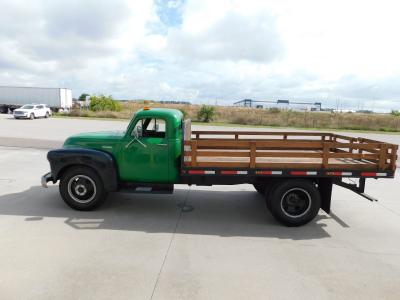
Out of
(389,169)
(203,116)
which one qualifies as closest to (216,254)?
(389,169)

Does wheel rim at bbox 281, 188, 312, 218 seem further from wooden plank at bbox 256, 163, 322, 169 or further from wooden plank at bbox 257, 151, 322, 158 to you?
wooden plank at bbox 257, 151, 322, 158

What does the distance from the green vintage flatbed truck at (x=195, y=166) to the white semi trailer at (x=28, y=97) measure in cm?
3831

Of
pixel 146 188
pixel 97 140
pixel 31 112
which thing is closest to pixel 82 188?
pixel 97 140

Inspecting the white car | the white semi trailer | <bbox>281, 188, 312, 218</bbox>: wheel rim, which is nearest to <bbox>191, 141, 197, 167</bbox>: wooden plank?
<bbox>281, 188, 312, 218</bbox>: wheel rim

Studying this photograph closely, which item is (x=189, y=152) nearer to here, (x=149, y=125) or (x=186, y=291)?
(x=149, y=125)

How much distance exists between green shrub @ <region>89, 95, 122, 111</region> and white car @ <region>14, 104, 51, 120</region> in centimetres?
1273

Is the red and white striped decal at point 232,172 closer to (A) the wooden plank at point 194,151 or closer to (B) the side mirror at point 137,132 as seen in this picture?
(A) the wooden plank at point 194,151

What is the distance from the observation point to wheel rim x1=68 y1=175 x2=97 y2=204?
18.0ft

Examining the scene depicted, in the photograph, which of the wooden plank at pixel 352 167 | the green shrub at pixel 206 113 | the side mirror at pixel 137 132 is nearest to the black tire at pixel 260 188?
the wooden plank at pixel 352 167

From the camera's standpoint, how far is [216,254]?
4.12 meters

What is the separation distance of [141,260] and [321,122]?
33613 millimetres

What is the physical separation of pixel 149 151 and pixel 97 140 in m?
1.03

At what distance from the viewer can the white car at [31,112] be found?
28.9 m

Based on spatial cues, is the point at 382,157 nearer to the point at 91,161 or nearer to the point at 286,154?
the point at 286,154
